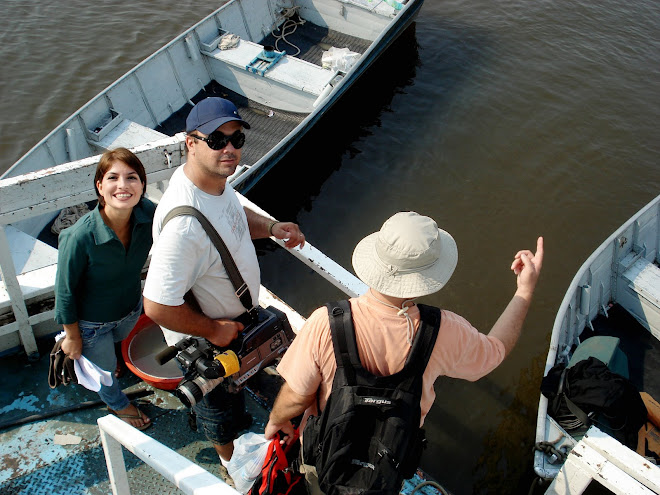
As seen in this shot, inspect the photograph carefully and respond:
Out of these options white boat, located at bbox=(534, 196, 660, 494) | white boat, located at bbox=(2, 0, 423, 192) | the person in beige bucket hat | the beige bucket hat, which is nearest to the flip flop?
the person in beige bucket hat

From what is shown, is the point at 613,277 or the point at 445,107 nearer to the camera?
the point at 613,277

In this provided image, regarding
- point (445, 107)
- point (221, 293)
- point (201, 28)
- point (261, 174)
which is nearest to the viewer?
point (221, 293)

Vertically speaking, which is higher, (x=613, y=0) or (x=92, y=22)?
(x=92, y=22)

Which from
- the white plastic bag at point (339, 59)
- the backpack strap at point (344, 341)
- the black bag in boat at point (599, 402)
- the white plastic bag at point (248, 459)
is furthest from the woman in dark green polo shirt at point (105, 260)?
the white plastic bag at point (339, 59)

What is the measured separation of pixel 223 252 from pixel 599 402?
3.69 metres

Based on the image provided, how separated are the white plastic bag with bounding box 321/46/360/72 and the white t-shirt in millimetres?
7431

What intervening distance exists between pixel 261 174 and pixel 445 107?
5108mm

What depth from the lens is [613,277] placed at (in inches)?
267

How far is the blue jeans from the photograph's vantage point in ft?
10.8

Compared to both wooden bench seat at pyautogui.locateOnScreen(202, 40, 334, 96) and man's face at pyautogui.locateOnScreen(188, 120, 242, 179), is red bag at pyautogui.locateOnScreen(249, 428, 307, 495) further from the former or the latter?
wooden bench seat at pyautogui.locateOnScreen(202, 40, 334, 96)

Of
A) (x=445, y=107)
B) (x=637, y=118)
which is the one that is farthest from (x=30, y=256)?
(x=637, y=118)

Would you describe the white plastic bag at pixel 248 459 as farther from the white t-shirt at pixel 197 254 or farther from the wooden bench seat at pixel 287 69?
the wooden bench seat at pixel 287 69

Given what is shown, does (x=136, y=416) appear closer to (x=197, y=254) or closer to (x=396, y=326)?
(x=197, y=254)

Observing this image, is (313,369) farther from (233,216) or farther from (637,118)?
(637,118)
